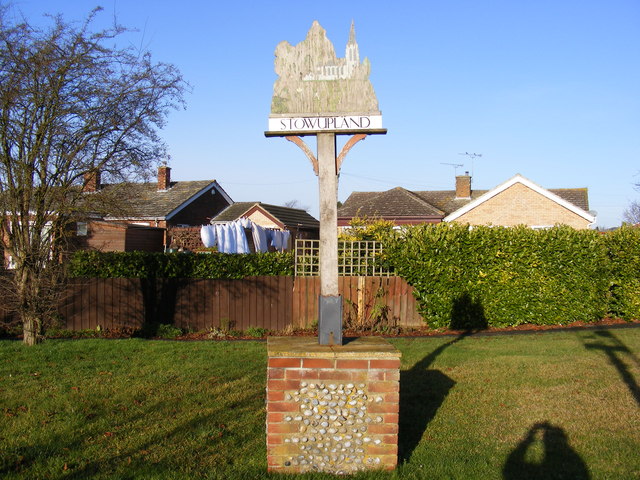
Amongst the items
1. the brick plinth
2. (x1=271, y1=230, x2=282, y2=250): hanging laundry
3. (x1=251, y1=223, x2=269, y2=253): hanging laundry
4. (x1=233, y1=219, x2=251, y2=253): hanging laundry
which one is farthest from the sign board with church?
(x1=271, y1=230, x2=282, y2=250): hanging laundry

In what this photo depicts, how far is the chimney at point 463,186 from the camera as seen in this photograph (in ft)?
117

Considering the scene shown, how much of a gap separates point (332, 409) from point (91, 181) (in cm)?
872

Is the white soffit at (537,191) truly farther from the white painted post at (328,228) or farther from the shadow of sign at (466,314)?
the white painted post at (328,228)

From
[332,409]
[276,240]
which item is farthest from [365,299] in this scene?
[276,240]

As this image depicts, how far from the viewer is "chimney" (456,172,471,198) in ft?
117

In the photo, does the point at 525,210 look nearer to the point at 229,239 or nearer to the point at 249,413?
the point at 229,239

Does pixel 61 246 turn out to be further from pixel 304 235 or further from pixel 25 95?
pixel 304 235

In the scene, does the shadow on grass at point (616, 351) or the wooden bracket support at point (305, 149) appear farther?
the shadow on grass at point (616, 351)

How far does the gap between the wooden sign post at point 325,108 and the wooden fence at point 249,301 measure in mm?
9278

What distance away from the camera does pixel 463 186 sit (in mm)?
36000

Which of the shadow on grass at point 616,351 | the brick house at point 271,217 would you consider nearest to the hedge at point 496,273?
the shadow on grass at point 616,351

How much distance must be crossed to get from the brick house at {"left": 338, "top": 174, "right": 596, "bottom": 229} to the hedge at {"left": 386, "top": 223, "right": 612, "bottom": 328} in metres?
10.7

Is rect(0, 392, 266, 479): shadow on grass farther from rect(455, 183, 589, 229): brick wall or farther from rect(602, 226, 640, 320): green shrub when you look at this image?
rect(455, 183, 589, 229): brick wall

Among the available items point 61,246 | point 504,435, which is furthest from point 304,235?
point 504,435
